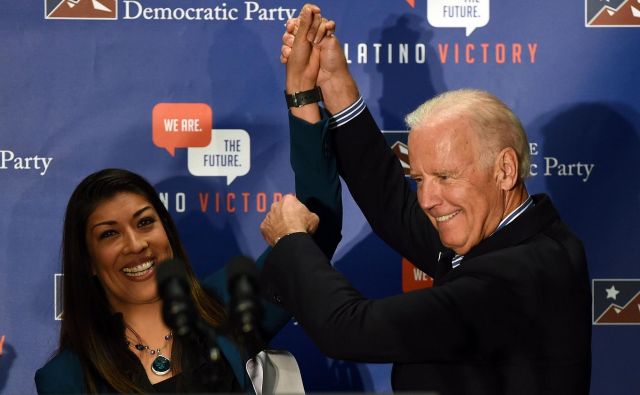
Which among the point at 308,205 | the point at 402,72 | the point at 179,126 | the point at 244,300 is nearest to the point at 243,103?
the point at 179,126

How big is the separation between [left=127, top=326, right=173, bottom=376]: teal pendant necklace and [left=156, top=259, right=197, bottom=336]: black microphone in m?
1.17

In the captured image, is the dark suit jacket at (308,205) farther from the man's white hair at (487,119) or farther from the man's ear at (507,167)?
the man's ear at (507,167)

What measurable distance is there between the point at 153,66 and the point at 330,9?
0.59 meters

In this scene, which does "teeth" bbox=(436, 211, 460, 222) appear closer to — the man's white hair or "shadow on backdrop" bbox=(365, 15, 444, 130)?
the man's white hair

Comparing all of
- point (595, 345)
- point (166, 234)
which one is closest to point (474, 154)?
point (166, 234)

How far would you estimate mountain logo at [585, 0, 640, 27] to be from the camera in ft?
10.2

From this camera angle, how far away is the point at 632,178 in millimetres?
3109

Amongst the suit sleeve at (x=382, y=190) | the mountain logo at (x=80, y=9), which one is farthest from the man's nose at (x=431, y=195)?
the mountain logo at (x=80, y=9)

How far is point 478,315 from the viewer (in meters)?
1.98

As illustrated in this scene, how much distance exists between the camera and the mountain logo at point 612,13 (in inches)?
122

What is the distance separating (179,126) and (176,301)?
1682mm

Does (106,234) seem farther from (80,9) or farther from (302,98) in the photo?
(80,9)

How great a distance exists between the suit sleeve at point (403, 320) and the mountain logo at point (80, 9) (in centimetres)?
146

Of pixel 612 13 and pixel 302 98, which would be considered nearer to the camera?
pixel 302 98
